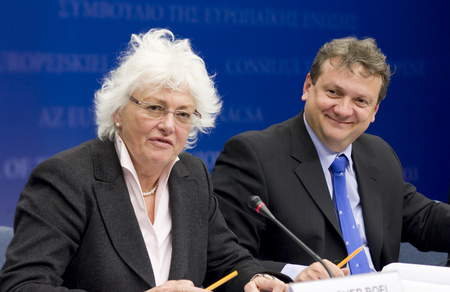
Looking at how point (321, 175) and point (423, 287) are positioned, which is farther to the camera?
point (321, 175)

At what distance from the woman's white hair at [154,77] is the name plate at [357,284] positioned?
A: 0.86 m

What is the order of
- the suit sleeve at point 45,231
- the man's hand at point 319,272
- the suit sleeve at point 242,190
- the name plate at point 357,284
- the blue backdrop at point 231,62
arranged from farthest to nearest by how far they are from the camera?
the blue backdrop at point 231,62 → the suit sleeve at point 242,190 → the man's hand at point 319,272 → the suit sleeve at point 45,231 → the name plate at point 357,284

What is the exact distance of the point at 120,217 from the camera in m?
1.92

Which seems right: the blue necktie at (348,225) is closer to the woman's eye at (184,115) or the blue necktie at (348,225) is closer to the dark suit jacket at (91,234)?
the dark suit jacket at (91,234)

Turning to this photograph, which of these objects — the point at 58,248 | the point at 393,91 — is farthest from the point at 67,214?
the point at 393,91

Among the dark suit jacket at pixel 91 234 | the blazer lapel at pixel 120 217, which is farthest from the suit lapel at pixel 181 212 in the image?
the blazer lapel at pixel 120 217

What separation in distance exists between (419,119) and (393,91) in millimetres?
273

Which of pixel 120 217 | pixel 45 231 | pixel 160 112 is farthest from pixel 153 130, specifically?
pixel 45 231

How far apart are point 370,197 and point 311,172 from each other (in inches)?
11.9

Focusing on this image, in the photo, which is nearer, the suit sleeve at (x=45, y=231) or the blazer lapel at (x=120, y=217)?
the suit sleeve at (x=45, y=231)

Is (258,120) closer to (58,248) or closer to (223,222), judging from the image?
(223,222)

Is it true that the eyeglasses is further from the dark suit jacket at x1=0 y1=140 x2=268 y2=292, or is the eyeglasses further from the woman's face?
the dark suit jacket at x1=0 y1=140 x2=268 y2=292

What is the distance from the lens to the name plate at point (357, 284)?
1340mm

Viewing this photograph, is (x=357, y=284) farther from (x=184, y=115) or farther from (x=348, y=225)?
(x=348, y=225)
